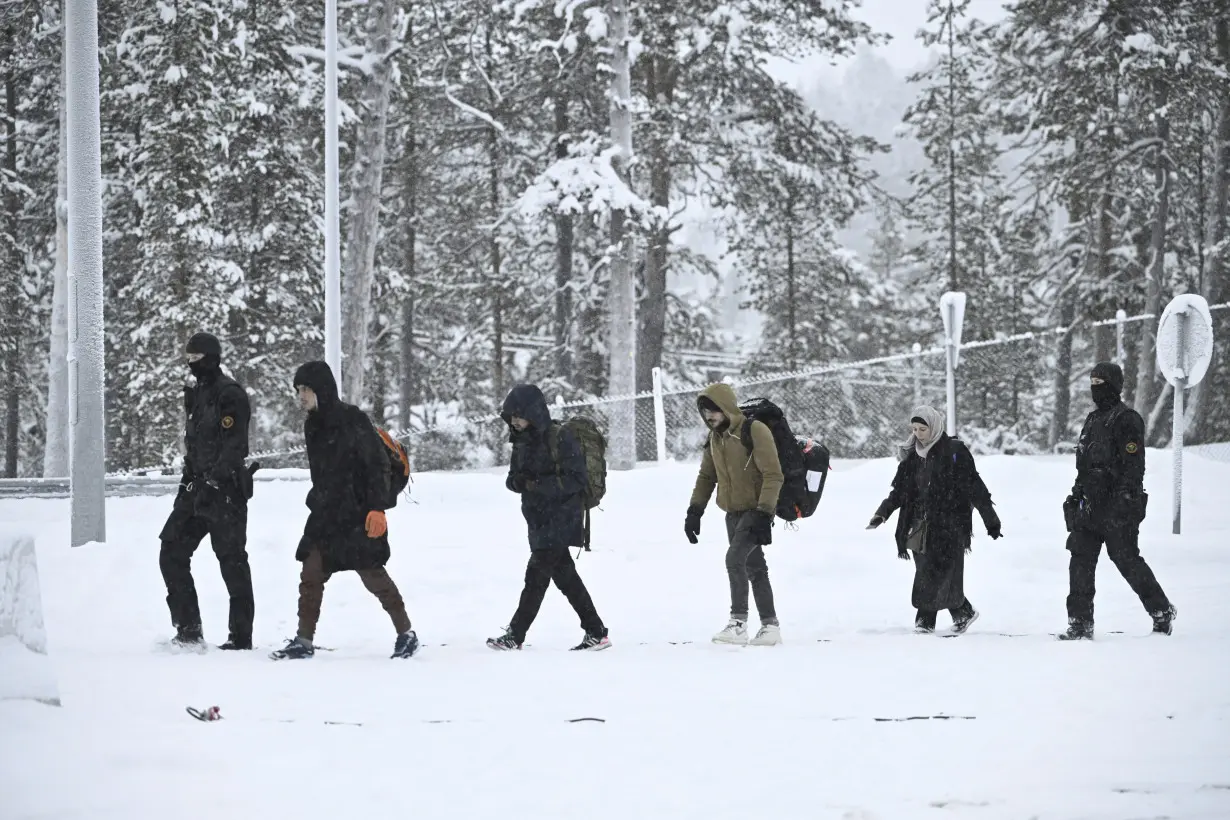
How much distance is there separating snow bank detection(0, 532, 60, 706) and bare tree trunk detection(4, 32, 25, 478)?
903 inches

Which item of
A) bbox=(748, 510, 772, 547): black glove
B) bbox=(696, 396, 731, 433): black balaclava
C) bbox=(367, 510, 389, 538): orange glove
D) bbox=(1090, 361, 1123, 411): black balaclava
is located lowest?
bbox=(748, 510, 772, 547): black glove

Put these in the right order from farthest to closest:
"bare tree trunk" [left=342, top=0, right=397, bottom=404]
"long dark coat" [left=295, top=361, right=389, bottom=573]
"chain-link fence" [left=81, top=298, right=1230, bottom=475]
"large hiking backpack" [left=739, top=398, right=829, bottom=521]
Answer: "chain-link fence" [left=81, top=298, right=1230, bottom=475] < "bare tree trunk" [left=342, top=0, right=397, bottom=404] < "large hiking backpack" [left=739, top=398, right=829, bottom=521] < "long dark coat" [left=295, top=361, right=389, bottom=573]

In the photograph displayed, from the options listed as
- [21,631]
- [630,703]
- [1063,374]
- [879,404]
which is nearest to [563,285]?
[879,404]

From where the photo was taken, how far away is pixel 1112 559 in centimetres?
847

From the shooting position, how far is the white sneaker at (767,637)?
340 inches

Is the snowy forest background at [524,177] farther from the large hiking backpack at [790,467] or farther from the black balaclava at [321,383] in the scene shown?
the black balaclava at [321,383]

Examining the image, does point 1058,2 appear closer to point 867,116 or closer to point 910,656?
point 910,656

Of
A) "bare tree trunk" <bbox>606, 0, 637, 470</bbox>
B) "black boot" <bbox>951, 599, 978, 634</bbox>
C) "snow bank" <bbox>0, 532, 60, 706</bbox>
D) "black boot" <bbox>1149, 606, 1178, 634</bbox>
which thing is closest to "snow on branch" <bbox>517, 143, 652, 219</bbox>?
"bare tree trunk" <bbox>606, 0, 637, 470</bbox>

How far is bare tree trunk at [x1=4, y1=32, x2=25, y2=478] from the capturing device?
87.8 ft

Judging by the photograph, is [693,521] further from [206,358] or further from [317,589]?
[206,358]

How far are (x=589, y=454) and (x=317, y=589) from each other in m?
1.79

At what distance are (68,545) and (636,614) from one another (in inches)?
187

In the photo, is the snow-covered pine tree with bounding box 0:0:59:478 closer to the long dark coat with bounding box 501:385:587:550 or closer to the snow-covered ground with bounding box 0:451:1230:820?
the snow-covered ground with bounding box 0:451:1230:820

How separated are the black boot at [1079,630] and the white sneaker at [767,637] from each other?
182 cm
